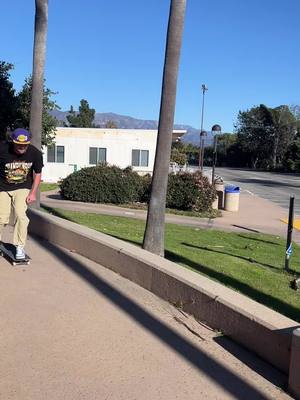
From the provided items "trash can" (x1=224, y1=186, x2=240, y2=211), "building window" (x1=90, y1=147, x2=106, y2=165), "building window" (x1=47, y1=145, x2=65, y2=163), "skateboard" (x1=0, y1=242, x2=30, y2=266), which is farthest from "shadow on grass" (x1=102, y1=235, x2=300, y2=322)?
"building window" (x1=47, y1=145, x2=65, y2=163)

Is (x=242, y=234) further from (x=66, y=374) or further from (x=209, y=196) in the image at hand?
(x=66, y=374)

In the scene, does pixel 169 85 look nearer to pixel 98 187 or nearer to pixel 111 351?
pixel 111 351

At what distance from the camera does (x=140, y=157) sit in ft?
107

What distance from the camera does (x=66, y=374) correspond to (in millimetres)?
3432

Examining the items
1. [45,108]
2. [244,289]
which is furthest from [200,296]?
[45,108]

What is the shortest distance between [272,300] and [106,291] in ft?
6.15

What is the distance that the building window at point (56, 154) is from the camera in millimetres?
32906

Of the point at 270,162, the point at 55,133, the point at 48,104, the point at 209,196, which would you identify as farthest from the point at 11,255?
the point at 270,162

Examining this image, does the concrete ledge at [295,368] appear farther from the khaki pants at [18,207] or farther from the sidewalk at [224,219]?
the sidewalk at [224,219]

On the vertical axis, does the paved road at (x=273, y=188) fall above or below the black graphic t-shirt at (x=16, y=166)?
below

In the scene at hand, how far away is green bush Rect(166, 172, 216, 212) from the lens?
19.0 meters

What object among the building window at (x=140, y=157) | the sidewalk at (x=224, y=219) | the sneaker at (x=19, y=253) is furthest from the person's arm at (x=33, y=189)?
the building window at (x=140, y=157)

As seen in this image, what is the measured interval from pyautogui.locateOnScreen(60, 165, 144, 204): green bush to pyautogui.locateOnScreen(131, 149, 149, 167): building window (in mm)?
13162

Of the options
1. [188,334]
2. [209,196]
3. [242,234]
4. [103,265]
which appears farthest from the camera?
[209,196]
